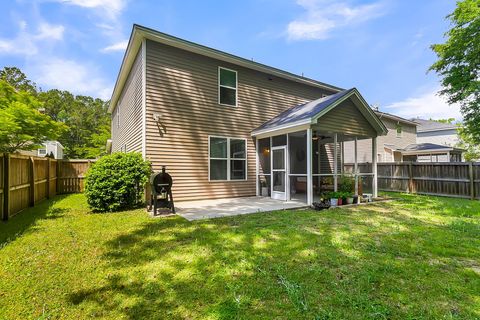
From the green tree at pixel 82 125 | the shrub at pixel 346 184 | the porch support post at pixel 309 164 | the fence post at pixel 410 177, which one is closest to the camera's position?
the porch support post at pixel 309 164

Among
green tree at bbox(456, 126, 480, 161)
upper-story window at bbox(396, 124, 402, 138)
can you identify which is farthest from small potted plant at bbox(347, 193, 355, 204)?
green tree at bbox(456, 126, 480, 161)

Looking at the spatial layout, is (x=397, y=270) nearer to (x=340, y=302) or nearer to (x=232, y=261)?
(x=340, y=302)

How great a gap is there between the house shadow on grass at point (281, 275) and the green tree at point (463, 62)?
12638mm

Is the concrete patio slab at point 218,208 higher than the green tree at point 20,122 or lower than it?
lower

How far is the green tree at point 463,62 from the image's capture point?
12.2 metres

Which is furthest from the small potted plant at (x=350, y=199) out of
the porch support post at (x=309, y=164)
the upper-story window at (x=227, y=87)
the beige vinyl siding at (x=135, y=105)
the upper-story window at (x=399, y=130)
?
the upper-story window at (x=399, y=130)

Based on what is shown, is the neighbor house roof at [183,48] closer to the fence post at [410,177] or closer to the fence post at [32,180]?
the fence post at [32,180]

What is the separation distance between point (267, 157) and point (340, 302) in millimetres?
7987

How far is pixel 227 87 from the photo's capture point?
30.9ft

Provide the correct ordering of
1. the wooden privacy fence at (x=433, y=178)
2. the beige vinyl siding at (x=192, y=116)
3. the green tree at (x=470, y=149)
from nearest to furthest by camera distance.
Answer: the beige vinyl siding at (x=192, y=116) → the wooden privacy fence at (x=433, y=178) → the green tree at (x=470, y=149)

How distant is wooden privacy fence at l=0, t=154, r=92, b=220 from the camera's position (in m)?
5.70

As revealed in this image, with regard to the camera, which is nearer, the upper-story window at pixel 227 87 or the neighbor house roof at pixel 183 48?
the neighbor house roof at pixel 183 48

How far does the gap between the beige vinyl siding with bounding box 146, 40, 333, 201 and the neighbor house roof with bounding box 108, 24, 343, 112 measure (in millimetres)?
246

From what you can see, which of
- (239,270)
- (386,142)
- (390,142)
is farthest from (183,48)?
(390,142)
